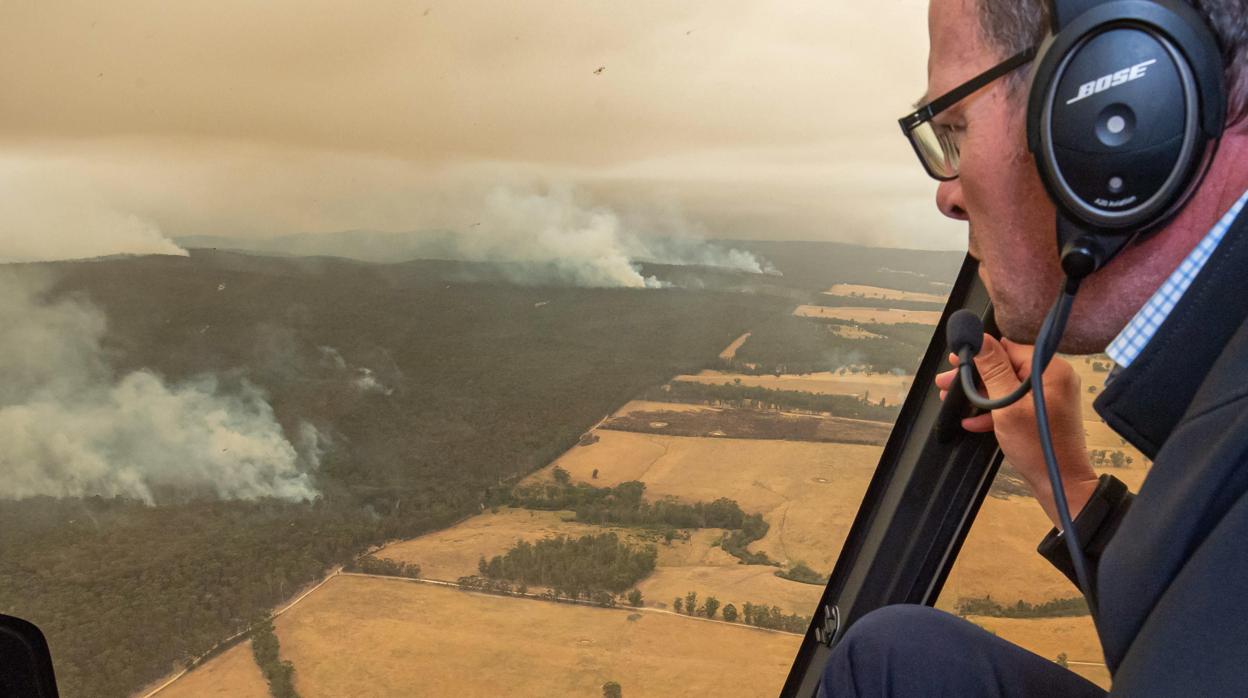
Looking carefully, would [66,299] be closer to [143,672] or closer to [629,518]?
[143,672]

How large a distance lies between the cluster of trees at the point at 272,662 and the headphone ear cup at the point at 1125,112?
1.41 m

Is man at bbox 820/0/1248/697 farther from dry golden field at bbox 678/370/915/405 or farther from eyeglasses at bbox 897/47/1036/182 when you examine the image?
dry golden field at bbox 678/370/915/405

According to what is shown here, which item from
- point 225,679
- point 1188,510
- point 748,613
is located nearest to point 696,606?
point 748,613

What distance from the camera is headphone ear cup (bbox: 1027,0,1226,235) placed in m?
0.69

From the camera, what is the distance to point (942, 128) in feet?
3.12

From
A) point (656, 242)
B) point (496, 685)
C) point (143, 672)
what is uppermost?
point (656, 242)

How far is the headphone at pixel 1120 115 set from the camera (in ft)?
2.26

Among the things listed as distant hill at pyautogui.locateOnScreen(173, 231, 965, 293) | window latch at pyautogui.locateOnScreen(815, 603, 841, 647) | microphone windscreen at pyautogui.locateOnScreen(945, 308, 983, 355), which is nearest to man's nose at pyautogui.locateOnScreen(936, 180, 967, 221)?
microphone windscreen at pyautogui.locateOnScreen(945, 308, 983, 355)

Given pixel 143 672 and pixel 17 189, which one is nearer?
pixel 17 189

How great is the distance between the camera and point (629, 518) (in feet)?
5.53

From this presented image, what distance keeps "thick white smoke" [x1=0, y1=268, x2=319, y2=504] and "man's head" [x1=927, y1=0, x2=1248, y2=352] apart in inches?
44.1

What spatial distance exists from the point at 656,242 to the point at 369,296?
517 mm

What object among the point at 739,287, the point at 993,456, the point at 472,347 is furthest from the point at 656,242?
the point at 993,456

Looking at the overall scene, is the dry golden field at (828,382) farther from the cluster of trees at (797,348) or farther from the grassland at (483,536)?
the grassland at (483,536)
